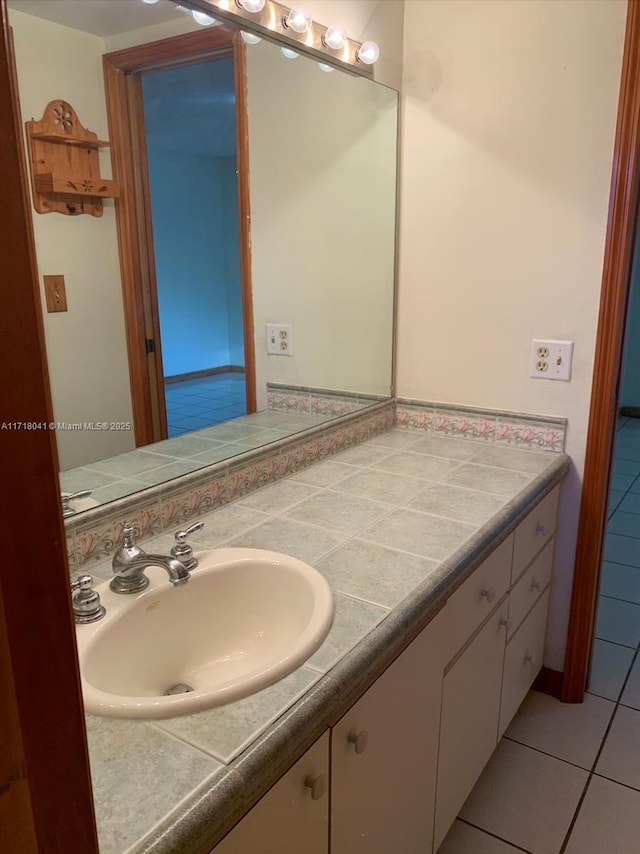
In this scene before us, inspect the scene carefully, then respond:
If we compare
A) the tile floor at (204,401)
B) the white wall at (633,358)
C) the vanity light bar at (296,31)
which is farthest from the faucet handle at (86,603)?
the white wall at (633,358)

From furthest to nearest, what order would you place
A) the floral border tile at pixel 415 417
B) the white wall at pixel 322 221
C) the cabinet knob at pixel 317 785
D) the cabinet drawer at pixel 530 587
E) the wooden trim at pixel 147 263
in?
1. the floral border tile at pixel 415 417
2. the white wall at pixel 322 221
3. the cabinet drawer at pixel 530 587
4. the wooden trim at pixel 147 263
5. the cabinet knob at pixel 317 785

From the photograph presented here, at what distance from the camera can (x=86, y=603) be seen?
101cm

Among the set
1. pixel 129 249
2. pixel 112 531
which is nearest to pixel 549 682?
pixel 112 531

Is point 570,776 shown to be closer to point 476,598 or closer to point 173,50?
point 476,598

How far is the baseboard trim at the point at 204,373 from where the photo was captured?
4.96 feet

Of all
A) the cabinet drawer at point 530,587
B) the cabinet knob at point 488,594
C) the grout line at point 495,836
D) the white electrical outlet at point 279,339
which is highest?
the white electrical outlet at point 279,339

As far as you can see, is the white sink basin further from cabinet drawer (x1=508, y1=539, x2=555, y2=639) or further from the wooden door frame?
cabinet drawer (x1=508, y1=539, x2=555, y2=639)

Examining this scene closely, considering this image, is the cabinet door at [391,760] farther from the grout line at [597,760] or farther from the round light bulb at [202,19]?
the round light bulb at [202,19]

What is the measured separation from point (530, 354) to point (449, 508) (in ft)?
2.19

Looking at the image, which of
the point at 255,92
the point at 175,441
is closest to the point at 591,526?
the point at 175,441

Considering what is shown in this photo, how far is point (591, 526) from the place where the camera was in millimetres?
1907

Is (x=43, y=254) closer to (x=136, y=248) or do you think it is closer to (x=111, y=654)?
(x=136, y=248)

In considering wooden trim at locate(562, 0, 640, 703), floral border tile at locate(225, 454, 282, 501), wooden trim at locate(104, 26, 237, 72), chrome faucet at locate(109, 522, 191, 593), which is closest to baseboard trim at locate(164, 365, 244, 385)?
floral border tile at locate(225, 454, 282, 501)

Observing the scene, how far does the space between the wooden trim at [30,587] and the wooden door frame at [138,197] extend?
3.27 feet
